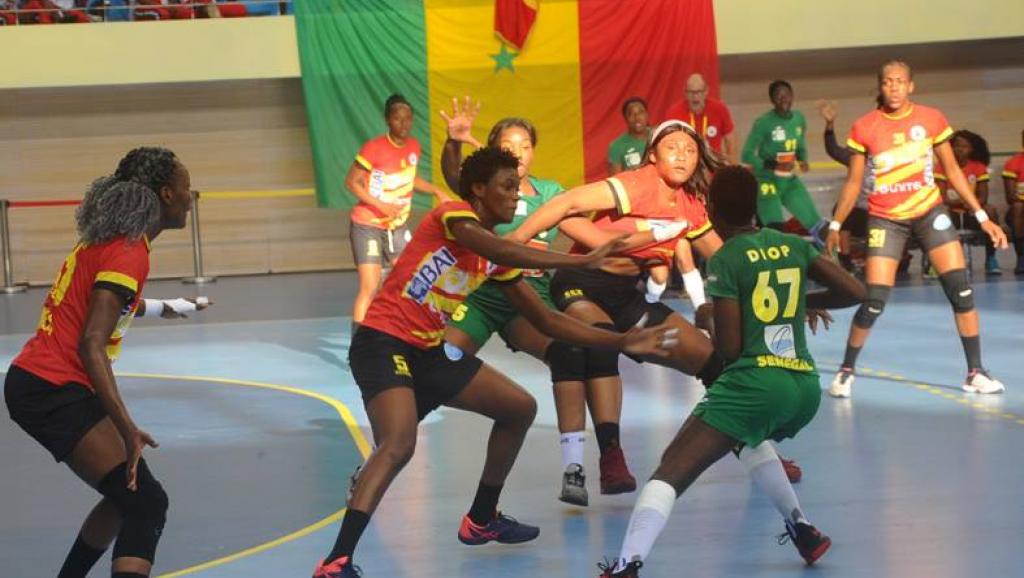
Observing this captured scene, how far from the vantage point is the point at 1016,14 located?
18984mm

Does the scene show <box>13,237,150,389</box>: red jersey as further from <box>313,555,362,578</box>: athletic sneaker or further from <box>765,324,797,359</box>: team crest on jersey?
<box>765,324,797,359</box>: team crest on jersey

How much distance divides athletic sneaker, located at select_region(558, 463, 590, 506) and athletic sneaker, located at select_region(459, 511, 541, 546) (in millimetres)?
556

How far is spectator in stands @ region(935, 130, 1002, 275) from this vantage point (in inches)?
655

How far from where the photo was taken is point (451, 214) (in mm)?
5680

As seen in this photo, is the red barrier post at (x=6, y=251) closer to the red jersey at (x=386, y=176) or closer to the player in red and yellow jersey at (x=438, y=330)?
the red jersey at (x=386, y=176)

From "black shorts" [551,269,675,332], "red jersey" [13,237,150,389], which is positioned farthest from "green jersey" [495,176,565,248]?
"red jersey" [13,237,150,389]

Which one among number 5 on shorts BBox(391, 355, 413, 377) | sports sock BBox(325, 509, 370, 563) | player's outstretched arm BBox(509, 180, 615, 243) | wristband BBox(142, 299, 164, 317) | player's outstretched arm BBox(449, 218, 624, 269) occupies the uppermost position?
player's outstretched arm BBox(449, 218, 624, 269)

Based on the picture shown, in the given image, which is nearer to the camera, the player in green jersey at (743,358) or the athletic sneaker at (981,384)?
the player in green jersey at (743,358)

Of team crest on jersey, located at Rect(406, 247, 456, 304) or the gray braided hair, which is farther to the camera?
team crest on jersey, located at Rect(406, 247, 456, 304)

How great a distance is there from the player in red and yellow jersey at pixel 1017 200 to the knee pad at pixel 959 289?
7.42 m

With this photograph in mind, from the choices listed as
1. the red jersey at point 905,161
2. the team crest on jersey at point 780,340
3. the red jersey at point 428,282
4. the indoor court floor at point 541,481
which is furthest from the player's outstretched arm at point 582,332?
the red jersey at point 905,161

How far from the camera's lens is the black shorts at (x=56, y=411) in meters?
5.00

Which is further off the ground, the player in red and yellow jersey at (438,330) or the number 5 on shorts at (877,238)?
the player in red and yellow jersey at (438,330)

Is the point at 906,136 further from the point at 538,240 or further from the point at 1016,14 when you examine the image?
the point at 1016,14
